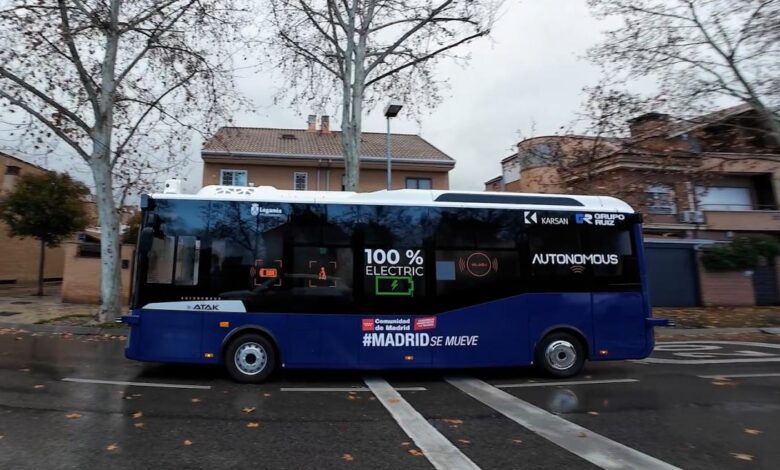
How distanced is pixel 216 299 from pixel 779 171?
30016 millimetres

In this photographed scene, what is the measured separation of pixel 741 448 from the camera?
5055mm

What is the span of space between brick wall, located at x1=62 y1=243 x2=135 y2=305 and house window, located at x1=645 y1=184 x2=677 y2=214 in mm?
19745

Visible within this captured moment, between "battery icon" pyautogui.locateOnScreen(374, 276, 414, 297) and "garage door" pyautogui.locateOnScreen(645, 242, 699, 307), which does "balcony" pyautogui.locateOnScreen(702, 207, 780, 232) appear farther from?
"battery icon" pyautogui.locateOnScreen(374, 276, 414, 297)

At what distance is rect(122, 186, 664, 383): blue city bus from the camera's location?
7.64m

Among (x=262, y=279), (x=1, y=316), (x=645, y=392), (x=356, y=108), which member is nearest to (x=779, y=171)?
(x=356, y=108)

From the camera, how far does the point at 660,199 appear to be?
67.6 feet

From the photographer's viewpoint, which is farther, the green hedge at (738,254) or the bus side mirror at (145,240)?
the green hedge at (738,254)

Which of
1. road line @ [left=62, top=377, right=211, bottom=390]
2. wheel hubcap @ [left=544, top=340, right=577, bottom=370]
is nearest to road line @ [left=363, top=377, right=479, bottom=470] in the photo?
road line @ [left=62, top=377, right=211, bottom=390]

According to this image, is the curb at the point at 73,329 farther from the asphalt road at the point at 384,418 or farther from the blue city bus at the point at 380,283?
the blue city bus at the point at 380,283

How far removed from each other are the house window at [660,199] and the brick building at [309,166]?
10.4 metres

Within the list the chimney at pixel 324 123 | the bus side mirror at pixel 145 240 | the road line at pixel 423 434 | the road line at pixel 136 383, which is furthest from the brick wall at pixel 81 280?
the road line at pixel 423 434

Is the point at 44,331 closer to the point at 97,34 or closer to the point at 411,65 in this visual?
the point at 97,34

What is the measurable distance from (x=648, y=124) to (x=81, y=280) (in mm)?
21451

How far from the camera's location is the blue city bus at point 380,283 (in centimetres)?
764
